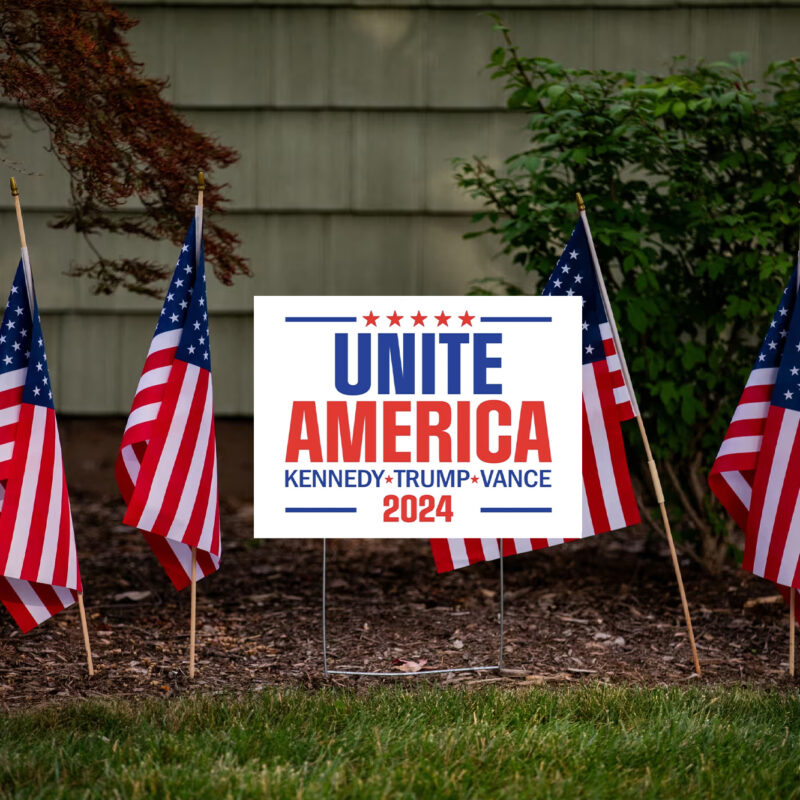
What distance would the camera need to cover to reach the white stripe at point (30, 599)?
4141 mm

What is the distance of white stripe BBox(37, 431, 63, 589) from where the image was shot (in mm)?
4062

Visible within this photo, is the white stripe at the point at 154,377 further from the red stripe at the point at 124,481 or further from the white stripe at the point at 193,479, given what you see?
the red stripe at the point at 124,481

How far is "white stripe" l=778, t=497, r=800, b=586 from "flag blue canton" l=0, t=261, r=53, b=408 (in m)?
3.31

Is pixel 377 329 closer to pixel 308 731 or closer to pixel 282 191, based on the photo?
pixel 308 731

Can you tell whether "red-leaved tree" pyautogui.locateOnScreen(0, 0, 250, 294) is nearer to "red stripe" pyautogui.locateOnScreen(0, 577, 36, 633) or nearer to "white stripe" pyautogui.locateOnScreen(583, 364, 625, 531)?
"red stripe" pyautogui.locateOnScreen(0, 577, 36, 633)

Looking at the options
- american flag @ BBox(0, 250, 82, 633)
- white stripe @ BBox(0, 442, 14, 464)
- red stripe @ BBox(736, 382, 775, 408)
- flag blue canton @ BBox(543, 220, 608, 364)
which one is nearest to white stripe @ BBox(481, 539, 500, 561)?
flag blue canton @ BBox(543, 220, 608, 364)

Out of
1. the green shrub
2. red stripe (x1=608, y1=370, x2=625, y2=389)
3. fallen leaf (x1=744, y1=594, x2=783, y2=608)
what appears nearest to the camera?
red stripe (x1=608, y1=370, x2=625, y2=389)

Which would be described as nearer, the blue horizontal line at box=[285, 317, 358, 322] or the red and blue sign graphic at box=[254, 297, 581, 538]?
the red and blue sign graphic at box=[254, 297, 581, 538]

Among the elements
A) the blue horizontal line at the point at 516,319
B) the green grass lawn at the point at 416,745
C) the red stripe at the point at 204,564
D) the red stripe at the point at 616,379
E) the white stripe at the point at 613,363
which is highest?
the blue horizontal line at the point at 516,319

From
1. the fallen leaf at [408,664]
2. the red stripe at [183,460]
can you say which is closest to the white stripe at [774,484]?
the fallen leaf at [408,664]

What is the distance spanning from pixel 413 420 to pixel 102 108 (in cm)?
230

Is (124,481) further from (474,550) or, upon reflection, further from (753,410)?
(753,410)

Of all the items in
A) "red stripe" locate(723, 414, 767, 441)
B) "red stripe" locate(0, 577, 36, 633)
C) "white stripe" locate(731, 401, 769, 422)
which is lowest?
"red stripe" locate(0, 577, 36, 633)

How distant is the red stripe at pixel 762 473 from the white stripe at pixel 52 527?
3.03m
